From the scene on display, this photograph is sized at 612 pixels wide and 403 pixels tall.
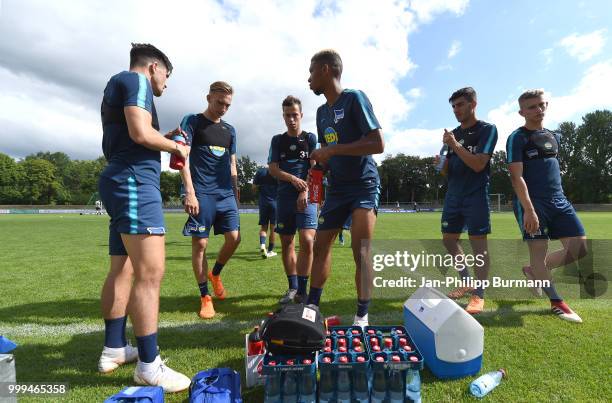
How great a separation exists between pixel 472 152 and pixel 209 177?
336cm

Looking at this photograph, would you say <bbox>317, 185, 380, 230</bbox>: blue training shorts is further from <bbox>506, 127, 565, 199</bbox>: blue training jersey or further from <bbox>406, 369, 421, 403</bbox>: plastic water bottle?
<bbox>506, 127, 565, 199</bbox>: blue training jersey

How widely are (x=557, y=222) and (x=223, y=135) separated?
430cm

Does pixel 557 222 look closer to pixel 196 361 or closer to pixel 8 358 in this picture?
pixel 196 361

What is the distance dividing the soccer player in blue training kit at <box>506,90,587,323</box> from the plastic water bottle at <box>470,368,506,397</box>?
2122 mm

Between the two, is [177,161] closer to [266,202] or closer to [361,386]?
[361,386]

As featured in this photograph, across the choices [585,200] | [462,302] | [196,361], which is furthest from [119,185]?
[585,200]

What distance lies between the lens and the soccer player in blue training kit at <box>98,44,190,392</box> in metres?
2.35

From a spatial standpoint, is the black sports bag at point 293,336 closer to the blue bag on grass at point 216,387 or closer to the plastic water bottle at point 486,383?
the blue bag on grass at point 216,387

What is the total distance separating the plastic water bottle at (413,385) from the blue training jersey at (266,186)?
6.70m

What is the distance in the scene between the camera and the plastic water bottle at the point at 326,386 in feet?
6.56

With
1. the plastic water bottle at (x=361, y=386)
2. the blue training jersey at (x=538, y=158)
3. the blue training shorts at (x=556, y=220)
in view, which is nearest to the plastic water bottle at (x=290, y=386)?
the plastic water bottle at (x=361, y=386)

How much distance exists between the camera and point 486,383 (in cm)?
224

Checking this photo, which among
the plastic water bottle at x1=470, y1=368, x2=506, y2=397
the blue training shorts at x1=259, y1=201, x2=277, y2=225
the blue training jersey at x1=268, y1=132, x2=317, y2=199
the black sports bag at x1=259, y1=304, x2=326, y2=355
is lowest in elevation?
the plastic water bottle at x1=470, y1=368, x2=506, y2=397

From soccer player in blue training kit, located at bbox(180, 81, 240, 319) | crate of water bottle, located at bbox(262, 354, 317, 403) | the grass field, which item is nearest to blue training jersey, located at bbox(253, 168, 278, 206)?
the grass field
